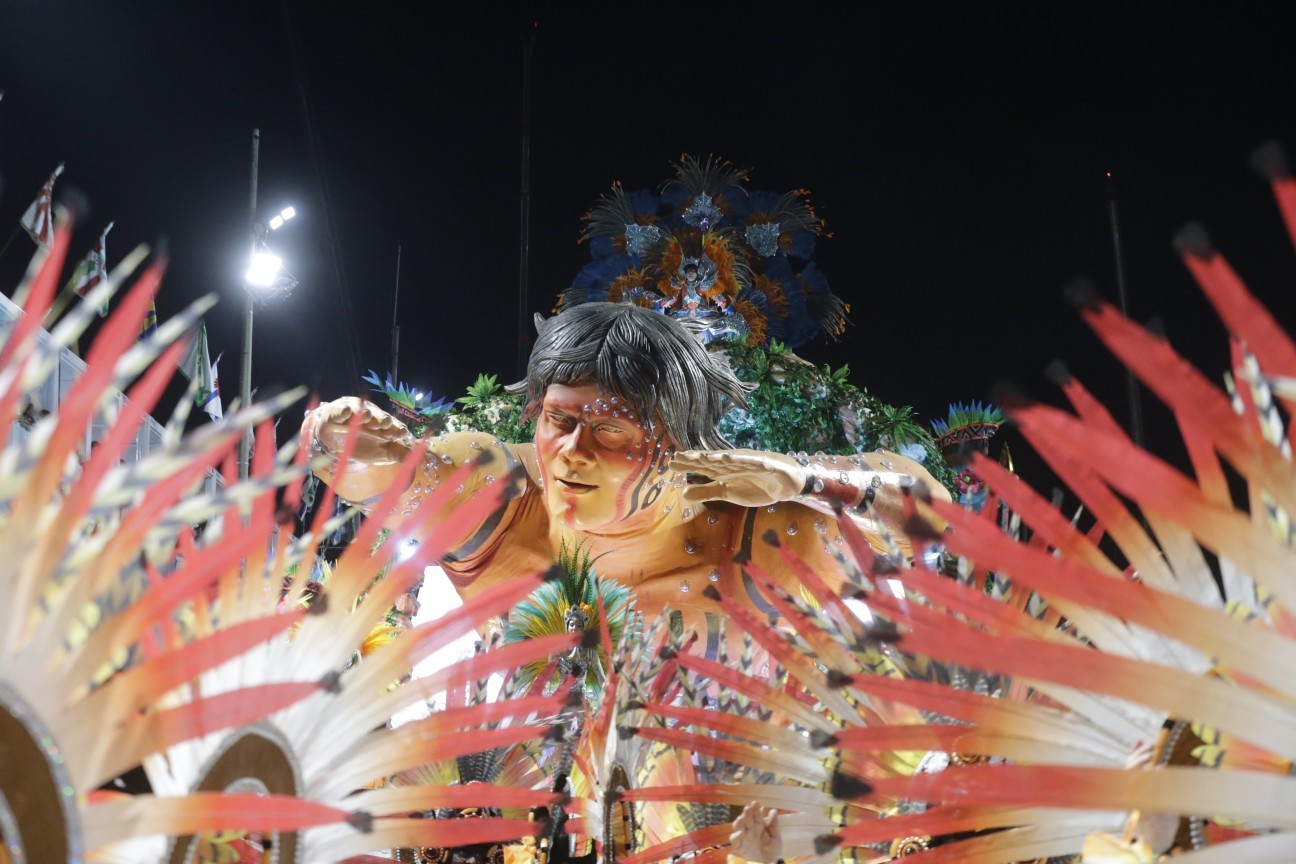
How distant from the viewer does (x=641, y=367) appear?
4355mm

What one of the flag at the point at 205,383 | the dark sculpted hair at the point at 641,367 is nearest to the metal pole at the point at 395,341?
the flag at the point at 205,383

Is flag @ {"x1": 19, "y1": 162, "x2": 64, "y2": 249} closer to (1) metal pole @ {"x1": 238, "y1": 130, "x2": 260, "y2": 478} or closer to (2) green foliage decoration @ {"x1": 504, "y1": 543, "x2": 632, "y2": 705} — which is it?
(1) metal pole @ {"x1": 238, "y1": 130, "x2": 260, "y2": 478}

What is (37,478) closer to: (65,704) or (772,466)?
(65,704)

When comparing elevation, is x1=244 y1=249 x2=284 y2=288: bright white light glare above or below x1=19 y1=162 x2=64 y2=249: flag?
below

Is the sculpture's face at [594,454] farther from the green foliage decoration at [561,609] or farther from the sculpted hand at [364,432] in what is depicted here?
the sculpted hand at [364,432]

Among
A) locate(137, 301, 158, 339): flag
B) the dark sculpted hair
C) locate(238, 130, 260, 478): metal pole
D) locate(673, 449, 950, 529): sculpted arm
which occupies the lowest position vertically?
locate(673, 449, 950, 529): sculpted arm

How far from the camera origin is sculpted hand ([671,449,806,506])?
3.91 meters

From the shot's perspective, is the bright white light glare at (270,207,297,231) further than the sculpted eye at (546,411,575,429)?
Yes

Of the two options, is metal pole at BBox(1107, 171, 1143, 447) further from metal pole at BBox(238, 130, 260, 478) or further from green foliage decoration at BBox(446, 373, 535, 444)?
metal pole at BBox(238, 130, 260, 478)

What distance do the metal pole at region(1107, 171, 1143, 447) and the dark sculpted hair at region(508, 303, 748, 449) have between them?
1542mm

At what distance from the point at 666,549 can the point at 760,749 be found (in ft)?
6.26

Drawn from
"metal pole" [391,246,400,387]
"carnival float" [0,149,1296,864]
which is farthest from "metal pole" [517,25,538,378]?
"carnival float" [0,149,1296,864]

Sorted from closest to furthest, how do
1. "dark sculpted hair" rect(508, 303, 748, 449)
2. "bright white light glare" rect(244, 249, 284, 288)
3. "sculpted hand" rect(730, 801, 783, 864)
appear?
"sculpted hand" rect(730, 801, 783, 864) → "dark sculpted hair" rect(508, 303, 748, 449) → "bright white light glare" rect(244, 249, 284, 288)

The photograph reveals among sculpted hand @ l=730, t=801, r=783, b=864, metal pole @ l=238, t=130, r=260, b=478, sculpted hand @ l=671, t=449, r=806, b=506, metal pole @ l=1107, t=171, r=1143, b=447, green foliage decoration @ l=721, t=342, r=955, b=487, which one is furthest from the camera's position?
metal pole @ l=238, t=130, r=260, b=478
